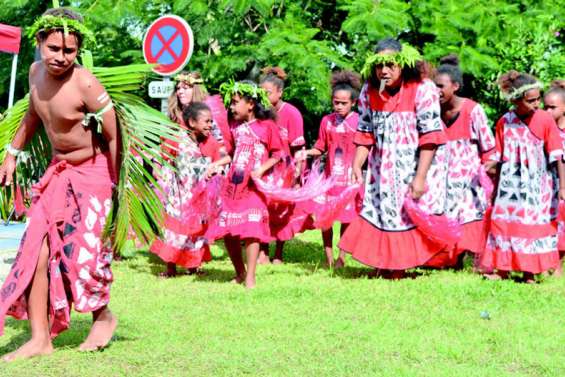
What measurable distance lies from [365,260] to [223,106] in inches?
76.2

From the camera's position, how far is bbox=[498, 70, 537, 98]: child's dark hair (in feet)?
26.6

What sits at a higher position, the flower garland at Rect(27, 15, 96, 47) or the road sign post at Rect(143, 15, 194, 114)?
the flower garland at Rect(27, 15, 96, 47)

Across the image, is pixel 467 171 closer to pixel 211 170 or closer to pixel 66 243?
pixel 211 170

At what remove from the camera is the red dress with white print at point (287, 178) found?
889cm

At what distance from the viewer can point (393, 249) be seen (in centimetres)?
826

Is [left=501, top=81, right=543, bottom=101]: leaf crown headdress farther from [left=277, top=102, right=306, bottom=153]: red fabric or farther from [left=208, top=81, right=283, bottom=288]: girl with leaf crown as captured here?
[left=277, top=102, right=306, bottom=153]: red fabric

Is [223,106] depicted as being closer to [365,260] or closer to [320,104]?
[365,260]

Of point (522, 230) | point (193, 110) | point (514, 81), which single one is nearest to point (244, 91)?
point (193, 110)

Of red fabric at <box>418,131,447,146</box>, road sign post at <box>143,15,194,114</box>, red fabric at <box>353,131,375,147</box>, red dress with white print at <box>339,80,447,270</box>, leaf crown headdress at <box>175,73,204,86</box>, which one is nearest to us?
red fabric at <box>418,131,447,146</box>

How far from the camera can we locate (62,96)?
210 inches

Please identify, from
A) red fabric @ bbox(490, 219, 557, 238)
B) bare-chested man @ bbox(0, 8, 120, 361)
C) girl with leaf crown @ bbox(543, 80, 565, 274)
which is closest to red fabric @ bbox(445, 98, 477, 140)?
girl with leaf crown @ bbox(543, 80, 565, 274)

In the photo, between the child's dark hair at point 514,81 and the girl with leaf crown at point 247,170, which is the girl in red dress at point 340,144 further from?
the child's dark hair at point 514,81

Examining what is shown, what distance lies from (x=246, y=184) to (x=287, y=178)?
0.87m

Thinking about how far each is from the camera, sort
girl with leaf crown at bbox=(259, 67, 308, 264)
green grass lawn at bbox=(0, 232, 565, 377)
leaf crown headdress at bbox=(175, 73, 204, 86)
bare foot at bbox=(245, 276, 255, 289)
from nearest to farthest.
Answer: green grass lawn at bbox=(0, 232, 565, 377) < bare foot at bbox=(245, 276, 255, 289) < leaf crown headdress at bbox=(175, 73, 204, 86) < girl with leaf crown at bbox=(259, 67, 308, 264)
